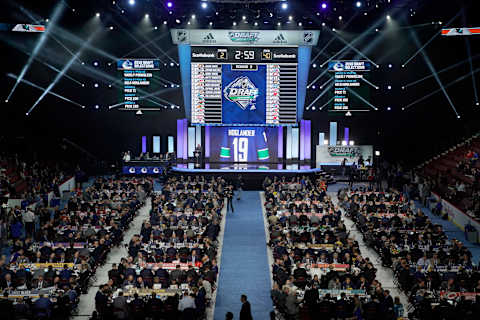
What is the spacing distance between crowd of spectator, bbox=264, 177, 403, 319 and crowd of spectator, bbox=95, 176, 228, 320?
214cm

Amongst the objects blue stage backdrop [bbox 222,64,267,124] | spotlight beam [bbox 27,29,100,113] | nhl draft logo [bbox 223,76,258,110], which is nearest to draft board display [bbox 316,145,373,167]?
blue stage backdrop [bbox 222,64,267,124]

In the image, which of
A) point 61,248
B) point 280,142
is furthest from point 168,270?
point 280,142

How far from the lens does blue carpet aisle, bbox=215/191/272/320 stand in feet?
51.5

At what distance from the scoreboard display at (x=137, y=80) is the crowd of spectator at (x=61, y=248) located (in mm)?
7719

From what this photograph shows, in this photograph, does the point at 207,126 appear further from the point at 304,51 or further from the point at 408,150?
the point at 408,150

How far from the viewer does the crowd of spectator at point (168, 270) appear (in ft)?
44.4

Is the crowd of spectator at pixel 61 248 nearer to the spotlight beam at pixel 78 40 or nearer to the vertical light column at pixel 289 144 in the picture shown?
the spotlight beam at pixel 78 40

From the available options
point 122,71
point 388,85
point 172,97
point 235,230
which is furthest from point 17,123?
point 388,85

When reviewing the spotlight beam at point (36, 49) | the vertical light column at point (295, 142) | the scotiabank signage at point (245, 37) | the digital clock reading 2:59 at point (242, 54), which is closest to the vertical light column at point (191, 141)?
the digital clock reading 2:59 at point (242, 54)

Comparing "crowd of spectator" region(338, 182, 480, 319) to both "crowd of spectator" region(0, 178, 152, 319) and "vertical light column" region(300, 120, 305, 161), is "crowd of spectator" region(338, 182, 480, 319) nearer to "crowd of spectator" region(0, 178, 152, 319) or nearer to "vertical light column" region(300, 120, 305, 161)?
"vertical light column" region(300, 120, 305, 161)

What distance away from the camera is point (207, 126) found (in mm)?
33406

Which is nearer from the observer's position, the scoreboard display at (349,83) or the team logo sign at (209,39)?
the team logo sign at (209,39)

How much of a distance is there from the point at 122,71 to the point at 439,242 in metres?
21.5

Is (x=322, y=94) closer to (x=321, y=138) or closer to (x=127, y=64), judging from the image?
(x=321, y=138)
